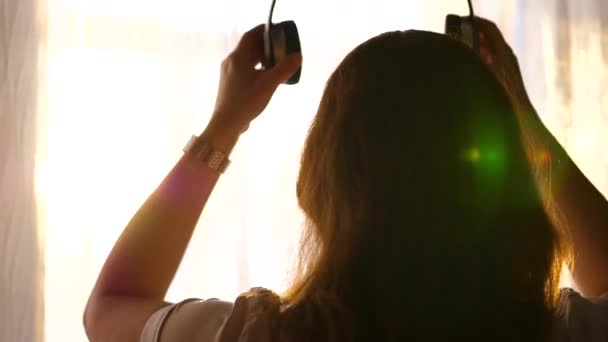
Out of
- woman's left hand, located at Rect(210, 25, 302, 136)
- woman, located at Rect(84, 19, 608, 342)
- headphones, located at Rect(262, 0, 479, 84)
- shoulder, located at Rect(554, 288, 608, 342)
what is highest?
headphones, located at Rect(262, 0, 479, 84)

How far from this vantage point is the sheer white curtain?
88 cm

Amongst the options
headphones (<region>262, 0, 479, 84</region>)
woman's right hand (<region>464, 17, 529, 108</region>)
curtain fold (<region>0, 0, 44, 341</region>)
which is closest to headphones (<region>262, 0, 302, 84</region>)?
headphones (<region>262, 0, 479, 84</region>)

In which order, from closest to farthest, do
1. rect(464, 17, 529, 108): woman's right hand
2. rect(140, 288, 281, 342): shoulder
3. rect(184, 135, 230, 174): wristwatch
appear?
rect(140, 288, 281, 342): shoulder → rect(184, 135, 230, 174): wristwatch → rect(464, 17, 529, 108): woman's right hand

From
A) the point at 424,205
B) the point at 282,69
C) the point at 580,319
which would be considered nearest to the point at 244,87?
the point at 282,69

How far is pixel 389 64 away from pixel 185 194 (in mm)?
227

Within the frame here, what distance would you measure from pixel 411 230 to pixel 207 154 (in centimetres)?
23

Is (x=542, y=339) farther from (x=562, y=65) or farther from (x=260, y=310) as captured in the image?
(x=562, y=65)

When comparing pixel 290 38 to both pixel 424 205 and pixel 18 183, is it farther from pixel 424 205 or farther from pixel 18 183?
pixel 18 183

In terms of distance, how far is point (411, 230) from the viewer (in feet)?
1.79

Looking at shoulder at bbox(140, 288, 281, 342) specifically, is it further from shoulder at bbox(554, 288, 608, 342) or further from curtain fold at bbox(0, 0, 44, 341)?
curtain fold at bbox(0, 0, 44, 341)

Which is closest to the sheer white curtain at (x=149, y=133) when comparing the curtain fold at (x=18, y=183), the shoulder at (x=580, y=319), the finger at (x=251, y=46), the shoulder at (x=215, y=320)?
the curtain fold at (x=18, y=183)

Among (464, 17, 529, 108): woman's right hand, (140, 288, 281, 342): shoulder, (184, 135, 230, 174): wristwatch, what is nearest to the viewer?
(140, 288, 281, 342): shoulder

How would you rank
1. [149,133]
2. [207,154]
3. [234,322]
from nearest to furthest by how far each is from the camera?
1. [234,322]
2. [207,154]
3. [149,133]

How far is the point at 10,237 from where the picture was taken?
33.5 inches
